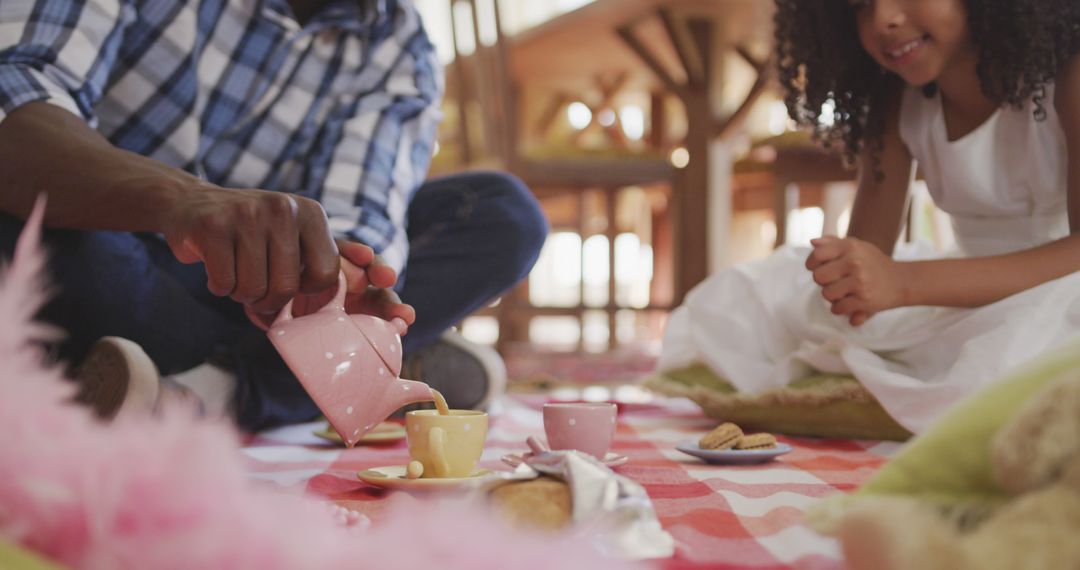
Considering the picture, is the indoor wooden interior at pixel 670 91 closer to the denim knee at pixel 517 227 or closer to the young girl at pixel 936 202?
the young girl at pixel 936 202

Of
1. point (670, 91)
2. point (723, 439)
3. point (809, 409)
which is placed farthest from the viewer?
point (670, 91)

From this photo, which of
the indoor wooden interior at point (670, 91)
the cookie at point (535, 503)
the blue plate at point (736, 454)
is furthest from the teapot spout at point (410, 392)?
the indoor wooden interior at point (670, 91)

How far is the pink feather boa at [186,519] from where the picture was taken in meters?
0.40

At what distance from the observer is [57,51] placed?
1.04 m

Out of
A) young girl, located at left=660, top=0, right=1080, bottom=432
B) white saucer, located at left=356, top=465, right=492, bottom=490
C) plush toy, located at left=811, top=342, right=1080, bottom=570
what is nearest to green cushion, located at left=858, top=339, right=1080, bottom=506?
plush toy, located at left=811, top=342, right=1080, bottom=570

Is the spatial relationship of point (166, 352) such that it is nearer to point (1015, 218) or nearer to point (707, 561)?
point (707, 561)

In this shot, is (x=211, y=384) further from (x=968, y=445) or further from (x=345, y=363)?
(x=968, y=445)

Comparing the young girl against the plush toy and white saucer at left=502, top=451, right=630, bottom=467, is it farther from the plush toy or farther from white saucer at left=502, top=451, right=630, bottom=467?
the plush toy

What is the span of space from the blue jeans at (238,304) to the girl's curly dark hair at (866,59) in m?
0.46

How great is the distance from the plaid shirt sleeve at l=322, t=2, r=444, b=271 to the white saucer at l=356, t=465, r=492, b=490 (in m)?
0.44

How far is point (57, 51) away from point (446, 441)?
0.61 meters

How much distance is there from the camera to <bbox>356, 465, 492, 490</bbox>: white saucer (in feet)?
2.47

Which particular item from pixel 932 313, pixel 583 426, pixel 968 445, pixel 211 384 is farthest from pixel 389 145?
pixel 968 445

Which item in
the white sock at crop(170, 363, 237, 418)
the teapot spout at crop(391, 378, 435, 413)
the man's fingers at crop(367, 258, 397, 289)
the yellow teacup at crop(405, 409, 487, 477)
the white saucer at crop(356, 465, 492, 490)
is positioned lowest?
the white sock at crop(170, 363, 237, 418)
